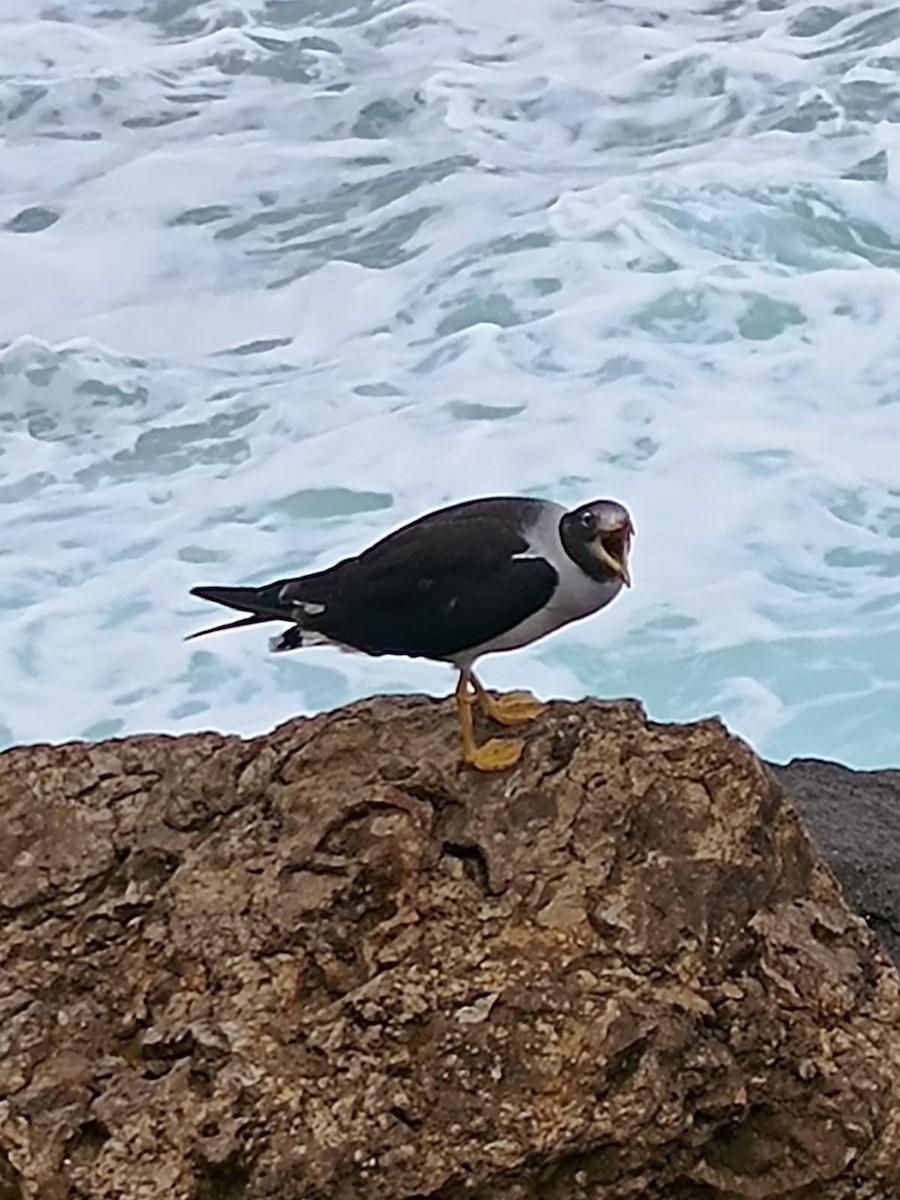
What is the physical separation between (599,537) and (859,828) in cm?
159

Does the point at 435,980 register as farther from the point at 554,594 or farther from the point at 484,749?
the point at 554,594

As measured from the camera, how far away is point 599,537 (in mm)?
2268

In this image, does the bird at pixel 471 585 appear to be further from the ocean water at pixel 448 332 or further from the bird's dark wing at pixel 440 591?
the ocean water at pixel 448 332

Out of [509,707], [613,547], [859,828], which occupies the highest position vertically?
[613,547]

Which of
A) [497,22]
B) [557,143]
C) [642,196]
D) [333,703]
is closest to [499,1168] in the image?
[333,703]

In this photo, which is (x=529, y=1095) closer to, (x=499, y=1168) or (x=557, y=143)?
(x=499, y=1168)

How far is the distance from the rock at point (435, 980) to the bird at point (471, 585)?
13cm

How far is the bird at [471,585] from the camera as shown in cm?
228

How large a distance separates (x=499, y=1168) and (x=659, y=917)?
1.04 ft

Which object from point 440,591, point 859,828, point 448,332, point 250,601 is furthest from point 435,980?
point 448,332

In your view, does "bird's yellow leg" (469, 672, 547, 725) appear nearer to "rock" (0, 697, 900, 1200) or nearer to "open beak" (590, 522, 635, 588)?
"rock" (0, 697, 900, 1200)

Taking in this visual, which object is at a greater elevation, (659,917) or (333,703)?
(659,917)

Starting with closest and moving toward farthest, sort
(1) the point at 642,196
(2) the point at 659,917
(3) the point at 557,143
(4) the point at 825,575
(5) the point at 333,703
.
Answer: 1. (2) the point at 659,917
2. (5) the point at 333,703
3. (4) the point at 825,575
4. (1) the point at 642,196
5. (3) the point at 557,143

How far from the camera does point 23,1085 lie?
196 cm
